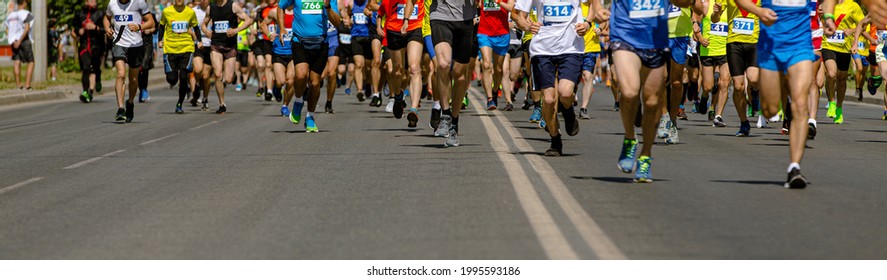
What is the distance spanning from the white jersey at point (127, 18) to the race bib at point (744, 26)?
28.2ft

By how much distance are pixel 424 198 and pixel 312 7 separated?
8.60 m

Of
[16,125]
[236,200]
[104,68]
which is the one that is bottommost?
[104,68]

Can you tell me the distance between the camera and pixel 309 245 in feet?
24.4

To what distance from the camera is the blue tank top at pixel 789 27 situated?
10.8 meters

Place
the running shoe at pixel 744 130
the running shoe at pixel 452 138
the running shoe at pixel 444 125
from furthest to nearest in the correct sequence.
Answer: the running shoe at pixel 744 130, the running shoe at pixel 444 125, the running shoe at pixel 452 138

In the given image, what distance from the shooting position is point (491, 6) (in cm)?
1931

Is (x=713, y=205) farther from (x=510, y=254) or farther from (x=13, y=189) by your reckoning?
(x=13, y=189)

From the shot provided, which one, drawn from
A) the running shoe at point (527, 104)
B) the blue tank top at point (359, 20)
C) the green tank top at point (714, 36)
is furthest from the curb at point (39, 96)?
the green tank top at point (714, 36)

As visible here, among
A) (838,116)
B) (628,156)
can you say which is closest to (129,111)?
(838,116)

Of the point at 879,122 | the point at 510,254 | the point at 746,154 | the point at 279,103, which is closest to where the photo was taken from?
the point at 510,254

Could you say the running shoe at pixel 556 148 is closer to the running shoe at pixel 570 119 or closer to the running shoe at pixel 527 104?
the running shoe at pixel 570 119

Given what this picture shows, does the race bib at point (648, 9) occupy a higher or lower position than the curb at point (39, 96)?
higher
